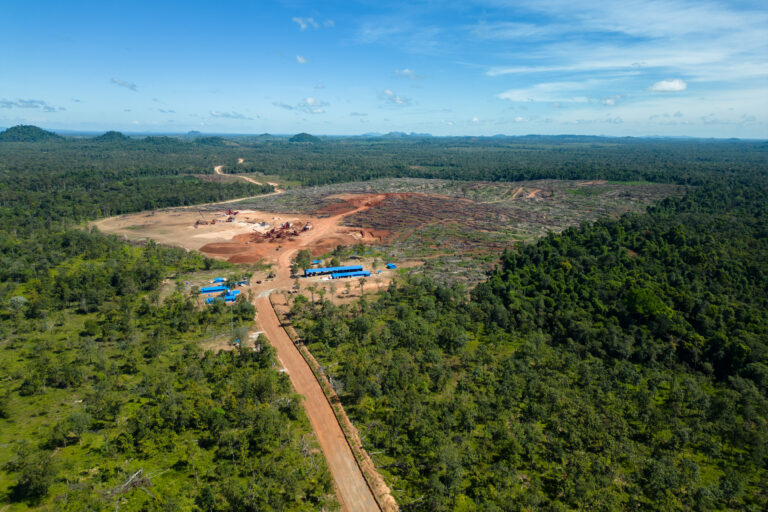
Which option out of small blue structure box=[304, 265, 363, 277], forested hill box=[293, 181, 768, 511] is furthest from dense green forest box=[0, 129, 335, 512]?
small blue structure box=[304, 265, 363, 277]

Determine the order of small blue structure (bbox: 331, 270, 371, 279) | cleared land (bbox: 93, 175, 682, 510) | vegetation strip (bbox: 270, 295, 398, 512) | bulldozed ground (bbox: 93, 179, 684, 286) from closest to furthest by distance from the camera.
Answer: vegetation strip (bbox: 270, 295, 398, 512) → cleared land (bbox: 93, 175, 682, 510) → small blue structure (bbox: 331, 270, 371, 279) → bulldozed ground (bbox: 93, 179, 684, 286)

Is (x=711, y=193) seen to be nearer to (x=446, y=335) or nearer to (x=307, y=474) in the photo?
(x=446, y=335)

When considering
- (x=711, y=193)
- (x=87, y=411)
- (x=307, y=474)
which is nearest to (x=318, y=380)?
(x=307, y=474)

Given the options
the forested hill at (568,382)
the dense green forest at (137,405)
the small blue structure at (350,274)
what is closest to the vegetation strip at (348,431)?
the forested hill at (568,382)

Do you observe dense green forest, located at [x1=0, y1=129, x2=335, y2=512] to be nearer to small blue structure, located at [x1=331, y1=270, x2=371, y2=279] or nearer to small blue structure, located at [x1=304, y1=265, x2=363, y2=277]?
small blue structure, located at [x1=304, y1=265, x2=363, y2=277]

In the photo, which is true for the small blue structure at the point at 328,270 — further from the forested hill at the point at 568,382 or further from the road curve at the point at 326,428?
the road curve at the point at 326,428

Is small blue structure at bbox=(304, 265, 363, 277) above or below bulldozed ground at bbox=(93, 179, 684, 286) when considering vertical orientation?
below

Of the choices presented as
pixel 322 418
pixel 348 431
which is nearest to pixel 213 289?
pixel 322 418
